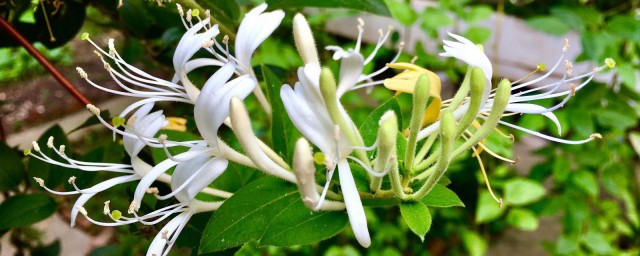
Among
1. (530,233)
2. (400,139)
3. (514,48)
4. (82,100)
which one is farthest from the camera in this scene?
(530,233)

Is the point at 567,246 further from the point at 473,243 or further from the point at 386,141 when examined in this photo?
the point at 386,141

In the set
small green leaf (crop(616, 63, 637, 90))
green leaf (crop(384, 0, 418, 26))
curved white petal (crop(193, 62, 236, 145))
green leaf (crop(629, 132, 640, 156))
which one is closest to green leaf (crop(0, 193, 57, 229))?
curved white petal (crop(193, 62, 236, 145))

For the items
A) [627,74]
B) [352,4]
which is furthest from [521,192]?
[352,4]

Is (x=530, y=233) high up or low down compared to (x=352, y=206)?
down

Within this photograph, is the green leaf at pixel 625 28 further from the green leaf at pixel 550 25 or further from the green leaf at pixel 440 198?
the green leaf at pixel 440 198

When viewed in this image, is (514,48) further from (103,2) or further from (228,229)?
(228,229)

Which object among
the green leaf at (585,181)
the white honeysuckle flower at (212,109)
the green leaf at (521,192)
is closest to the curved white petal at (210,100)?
the white honeysuckle flower at (212,109)

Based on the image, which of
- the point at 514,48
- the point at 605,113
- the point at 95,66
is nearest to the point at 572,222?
the point at 605,113
